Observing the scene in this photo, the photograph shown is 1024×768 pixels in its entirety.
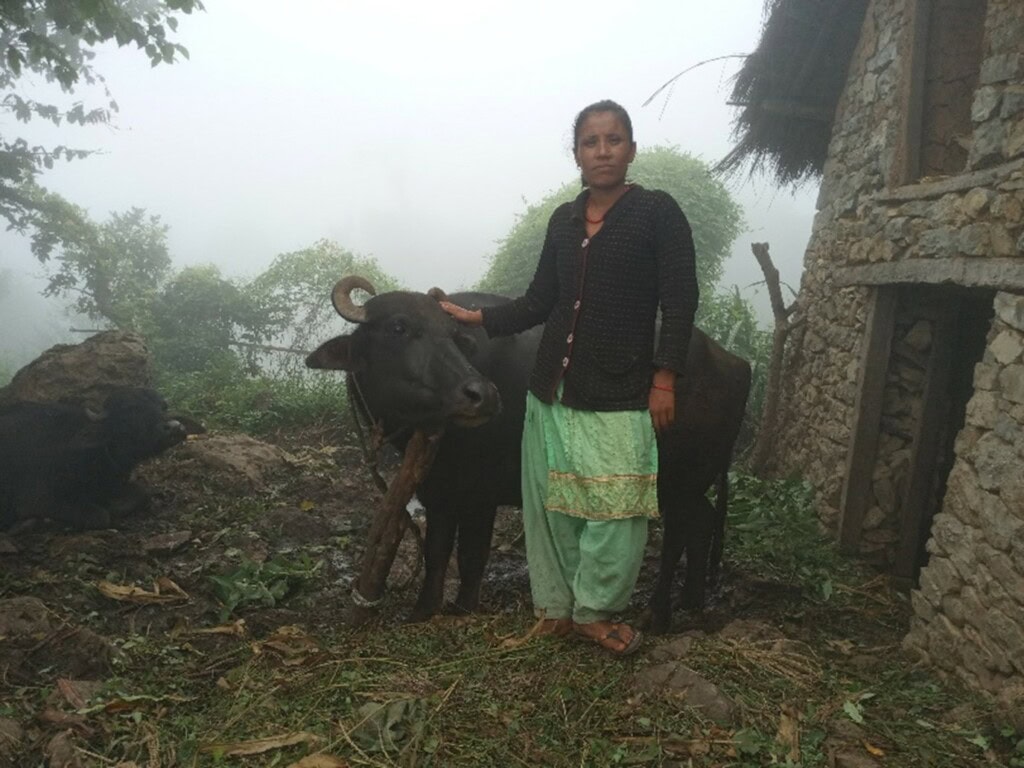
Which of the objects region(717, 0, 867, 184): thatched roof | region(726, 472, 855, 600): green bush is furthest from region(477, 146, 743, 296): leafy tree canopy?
region(726, 472, 855, 600): green bush

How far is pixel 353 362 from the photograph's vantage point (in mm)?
3885

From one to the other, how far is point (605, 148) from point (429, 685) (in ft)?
7.08

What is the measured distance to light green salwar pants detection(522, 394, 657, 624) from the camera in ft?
10.3

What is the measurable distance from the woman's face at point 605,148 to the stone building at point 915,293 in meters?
1.88

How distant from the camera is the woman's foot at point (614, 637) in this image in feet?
10.7

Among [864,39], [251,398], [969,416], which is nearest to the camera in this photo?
[969,416]

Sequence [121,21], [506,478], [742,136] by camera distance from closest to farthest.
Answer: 1. [506,478]
2. [121,21]
3. [742,136]

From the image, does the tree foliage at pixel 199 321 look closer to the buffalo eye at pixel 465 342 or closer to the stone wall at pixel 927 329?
the stone wall at pixel 927 329

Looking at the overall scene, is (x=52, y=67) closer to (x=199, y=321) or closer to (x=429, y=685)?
(x=199, y=321)

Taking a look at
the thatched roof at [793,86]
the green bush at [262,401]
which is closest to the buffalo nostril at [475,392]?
the thatched roof at [793,86]

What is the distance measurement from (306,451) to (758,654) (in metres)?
6.29

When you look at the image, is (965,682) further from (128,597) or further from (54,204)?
(54,204)

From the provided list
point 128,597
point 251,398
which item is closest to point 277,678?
point 128,597

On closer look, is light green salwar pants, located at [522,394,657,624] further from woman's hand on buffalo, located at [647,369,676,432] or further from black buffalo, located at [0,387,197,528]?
black buffalo, located at [0,387,197,528]
